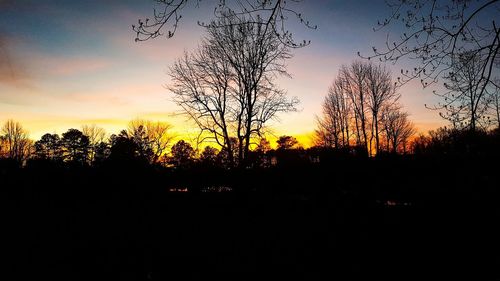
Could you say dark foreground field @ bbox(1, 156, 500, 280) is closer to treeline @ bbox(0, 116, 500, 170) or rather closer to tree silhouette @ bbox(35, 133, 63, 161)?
treeline @ bbox(0, 116, 500, 170)

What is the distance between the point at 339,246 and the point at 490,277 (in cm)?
254

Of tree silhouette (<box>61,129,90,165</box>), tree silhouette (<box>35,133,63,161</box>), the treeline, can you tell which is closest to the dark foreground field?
the treeline

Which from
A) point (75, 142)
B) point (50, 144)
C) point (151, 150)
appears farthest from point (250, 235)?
point (50, 144)

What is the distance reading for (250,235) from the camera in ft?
22.2

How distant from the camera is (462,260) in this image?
5160 mm

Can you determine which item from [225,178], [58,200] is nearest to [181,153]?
[225,178]

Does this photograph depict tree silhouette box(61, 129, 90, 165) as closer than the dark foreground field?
No

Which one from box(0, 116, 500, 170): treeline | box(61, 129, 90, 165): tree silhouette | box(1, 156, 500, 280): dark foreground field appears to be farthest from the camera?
box(61, 129, 90, 165): tree silhouette

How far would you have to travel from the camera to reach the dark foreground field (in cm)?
482

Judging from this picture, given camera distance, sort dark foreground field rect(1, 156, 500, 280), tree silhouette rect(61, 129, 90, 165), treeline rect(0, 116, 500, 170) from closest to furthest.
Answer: dark foreground field rect(1, 156, 500, 280) → treeline rect(0, 116, 500, 170) → tree silhouette rect(61, 129, 90, 165)

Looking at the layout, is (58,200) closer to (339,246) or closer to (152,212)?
(152,212)

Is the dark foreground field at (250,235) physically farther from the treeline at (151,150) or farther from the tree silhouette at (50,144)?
the tree silhouette at (50,144)

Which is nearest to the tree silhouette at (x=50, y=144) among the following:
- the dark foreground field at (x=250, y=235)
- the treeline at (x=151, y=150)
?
the treeline at (x=151, y=150)

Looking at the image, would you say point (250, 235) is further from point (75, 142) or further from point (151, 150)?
point (75, 142)
